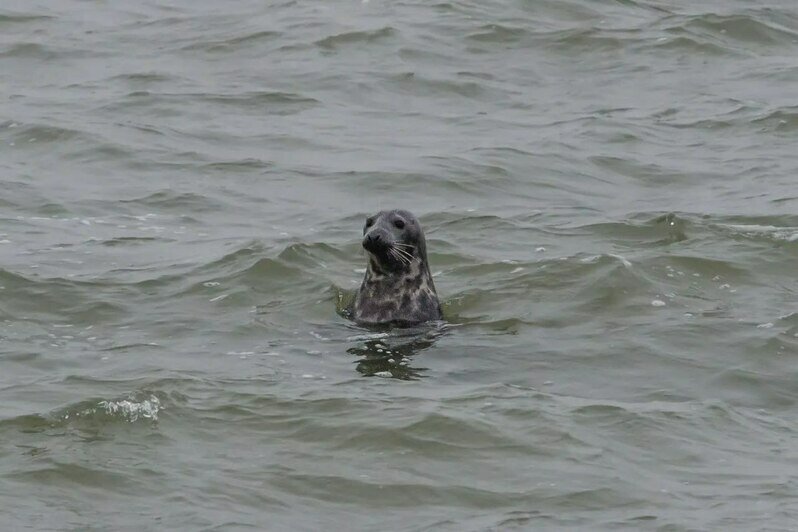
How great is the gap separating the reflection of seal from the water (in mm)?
265

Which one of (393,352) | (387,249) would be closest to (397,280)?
(387,249)

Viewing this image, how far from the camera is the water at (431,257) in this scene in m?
9.01

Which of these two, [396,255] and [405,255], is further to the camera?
[405,255]

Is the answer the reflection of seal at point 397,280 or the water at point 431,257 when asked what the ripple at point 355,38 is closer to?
the water at point 431,257

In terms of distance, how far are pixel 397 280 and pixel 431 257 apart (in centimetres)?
201

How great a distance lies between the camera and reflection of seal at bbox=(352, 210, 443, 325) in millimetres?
12062

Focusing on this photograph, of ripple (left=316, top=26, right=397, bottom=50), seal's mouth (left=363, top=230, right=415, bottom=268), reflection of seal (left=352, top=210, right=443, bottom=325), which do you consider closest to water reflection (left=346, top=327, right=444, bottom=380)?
reflection of seal (left=352, top=210, right=443, bottom=325)

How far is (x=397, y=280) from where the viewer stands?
12164 millimetres

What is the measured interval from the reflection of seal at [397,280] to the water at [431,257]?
0.26 metres

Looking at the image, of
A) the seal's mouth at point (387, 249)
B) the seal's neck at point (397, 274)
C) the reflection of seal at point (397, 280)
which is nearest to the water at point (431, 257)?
the reflection of seal at point (397, 280)

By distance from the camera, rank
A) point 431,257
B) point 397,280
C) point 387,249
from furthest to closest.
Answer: point 431,257
point 397,280
point 387,249

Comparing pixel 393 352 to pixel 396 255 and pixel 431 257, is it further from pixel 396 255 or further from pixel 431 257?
pixel 431 257

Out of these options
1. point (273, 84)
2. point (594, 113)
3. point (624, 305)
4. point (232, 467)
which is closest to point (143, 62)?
point (273, 84)

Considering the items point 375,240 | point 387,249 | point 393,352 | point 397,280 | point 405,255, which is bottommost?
point 393,352
